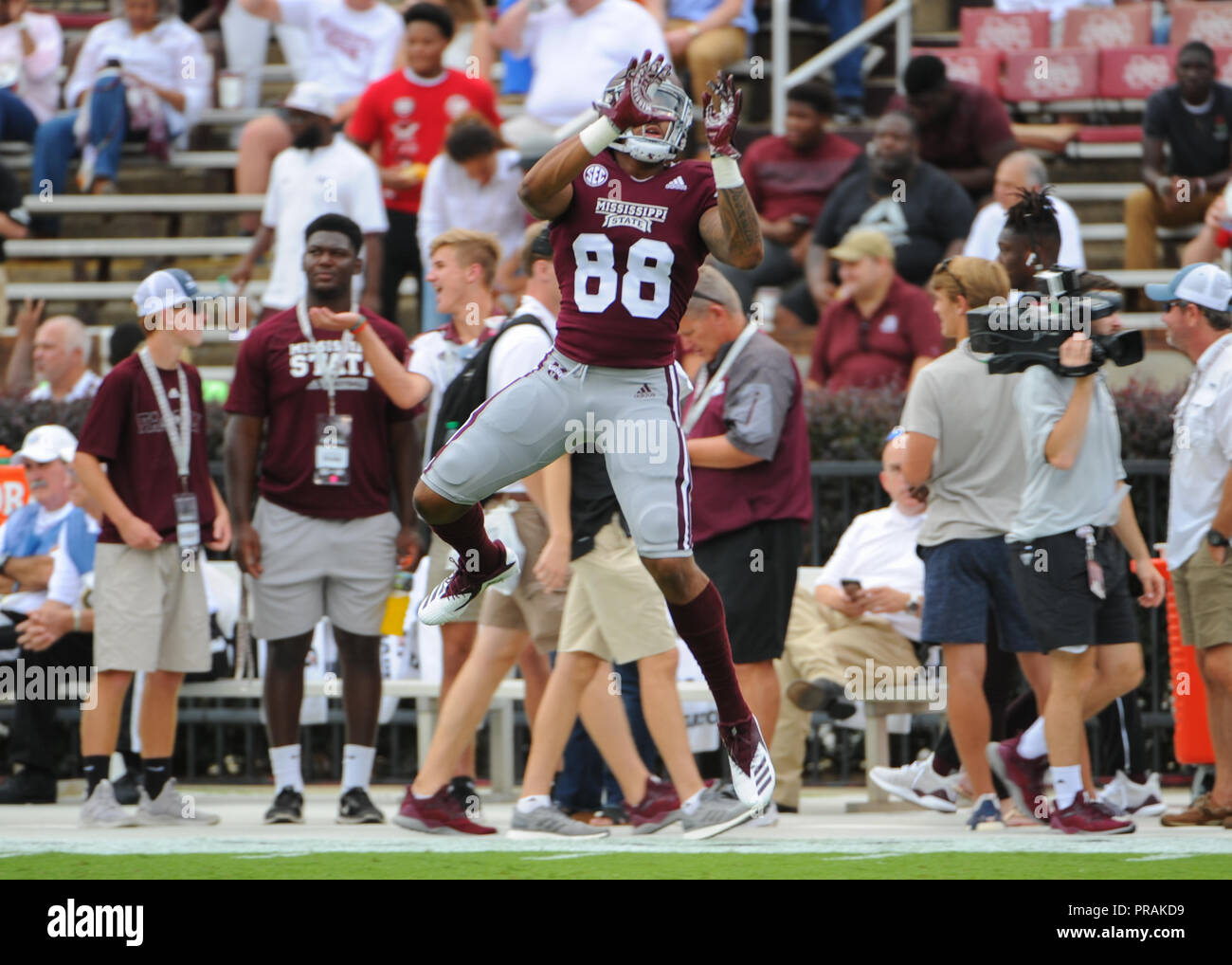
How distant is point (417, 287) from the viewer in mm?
13867

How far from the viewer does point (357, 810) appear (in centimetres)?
852

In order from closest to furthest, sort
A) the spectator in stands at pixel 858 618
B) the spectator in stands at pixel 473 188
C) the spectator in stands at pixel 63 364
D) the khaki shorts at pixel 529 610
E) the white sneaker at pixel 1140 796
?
the khaki shorts at pixel 529 610 < the white sneaker at pixel 1140 796 < the spectator in stands at pixel 858 618 < the spectator in stands at pixel 63 364 < the spectator in stands at pixel 473 188

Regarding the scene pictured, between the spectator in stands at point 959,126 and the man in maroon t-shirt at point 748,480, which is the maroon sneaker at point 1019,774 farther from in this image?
the spectator in stands at point 959,126

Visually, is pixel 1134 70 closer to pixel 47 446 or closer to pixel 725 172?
pixel 47 446

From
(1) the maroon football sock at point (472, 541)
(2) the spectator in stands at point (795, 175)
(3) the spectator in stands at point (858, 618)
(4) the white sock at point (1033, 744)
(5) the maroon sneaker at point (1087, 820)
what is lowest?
(5) the maroon sneaker at point (1087, 820)

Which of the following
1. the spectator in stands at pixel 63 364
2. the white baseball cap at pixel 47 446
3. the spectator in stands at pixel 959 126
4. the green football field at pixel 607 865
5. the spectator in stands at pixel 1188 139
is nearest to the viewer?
the green football field at pixel 607 865

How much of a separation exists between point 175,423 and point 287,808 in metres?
1.74

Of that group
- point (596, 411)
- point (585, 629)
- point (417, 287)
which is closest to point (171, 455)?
point (585, 629)

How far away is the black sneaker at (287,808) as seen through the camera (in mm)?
8570

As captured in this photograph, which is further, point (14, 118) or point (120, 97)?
point (14, 118)

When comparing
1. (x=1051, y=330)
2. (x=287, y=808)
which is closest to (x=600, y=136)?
(x=1051, y=330)

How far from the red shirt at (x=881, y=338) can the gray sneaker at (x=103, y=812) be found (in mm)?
4641

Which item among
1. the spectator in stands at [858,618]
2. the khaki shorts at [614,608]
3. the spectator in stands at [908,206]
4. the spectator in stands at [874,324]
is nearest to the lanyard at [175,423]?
the khaki shorts at [614,608]

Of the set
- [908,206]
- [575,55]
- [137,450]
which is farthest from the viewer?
[575,55]
